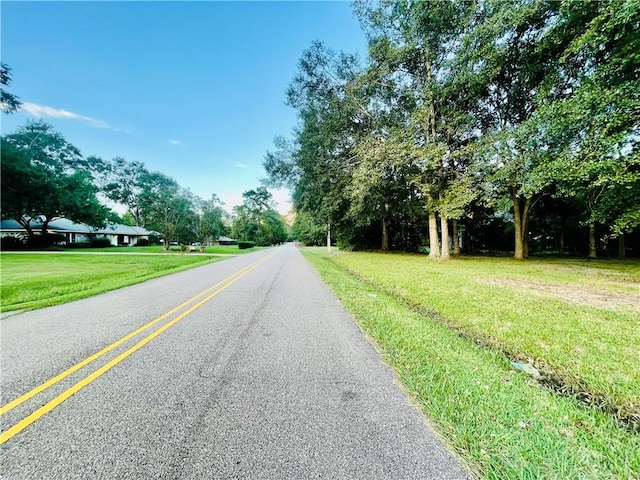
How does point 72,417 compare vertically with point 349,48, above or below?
below

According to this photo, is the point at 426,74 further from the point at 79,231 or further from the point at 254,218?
the point at 254,218

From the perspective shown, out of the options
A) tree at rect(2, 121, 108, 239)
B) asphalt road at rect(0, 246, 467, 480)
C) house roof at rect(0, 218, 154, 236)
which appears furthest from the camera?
house roof at rect(0, 218, 154, 236)

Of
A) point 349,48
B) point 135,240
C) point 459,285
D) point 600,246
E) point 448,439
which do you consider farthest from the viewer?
point 135,240

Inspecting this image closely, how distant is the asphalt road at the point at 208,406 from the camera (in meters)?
1.77

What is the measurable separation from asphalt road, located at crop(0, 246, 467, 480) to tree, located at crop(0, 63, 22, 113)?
21.2m

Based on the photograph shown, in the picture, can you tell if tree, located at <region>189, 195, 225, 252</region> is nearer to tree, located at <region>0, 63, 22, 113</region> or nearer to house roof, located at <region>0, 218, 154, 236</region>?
house roof, located at <region>0, 218, 154, 236</region>

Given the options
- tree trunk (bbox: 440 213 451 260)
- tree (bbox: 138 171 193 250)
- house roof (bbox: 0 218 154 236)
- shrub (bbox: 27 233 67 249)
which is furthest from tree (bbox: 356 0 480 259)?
shrub (bbox: 27 233 67 249)

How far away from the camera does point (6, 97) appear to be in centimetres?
1741

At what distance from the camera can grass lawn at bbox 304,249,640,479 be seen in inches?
71.7

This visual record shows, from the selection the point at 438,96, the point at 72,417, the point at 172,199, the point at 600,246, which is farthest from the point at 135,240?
the point at 600,246

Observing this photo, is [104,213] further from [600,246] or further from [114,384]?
[600,246]

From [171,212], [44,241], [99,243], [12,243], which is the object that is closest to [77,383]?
[171,212]

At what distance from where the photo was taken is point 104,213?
102 feet

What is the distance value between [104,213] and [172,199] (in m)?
7.84
